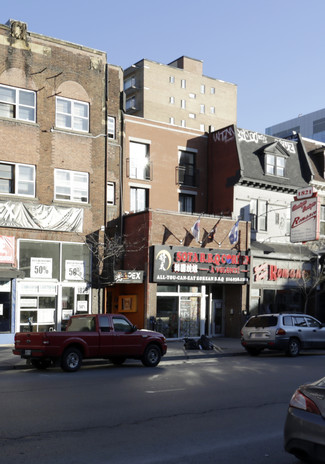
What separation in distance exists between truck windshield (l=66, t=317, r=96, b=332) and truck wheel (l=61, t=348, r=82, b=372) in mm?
821

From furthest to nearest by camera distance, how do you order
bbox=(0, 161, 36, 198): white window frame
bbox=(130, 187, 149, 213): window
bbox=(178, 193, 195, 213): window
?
1. bbox=(178, 193, 195, 213): window
2. bbox=(130, 187, 149, 213): window
3. bbox=(0, 161, 36, 198): white window frame

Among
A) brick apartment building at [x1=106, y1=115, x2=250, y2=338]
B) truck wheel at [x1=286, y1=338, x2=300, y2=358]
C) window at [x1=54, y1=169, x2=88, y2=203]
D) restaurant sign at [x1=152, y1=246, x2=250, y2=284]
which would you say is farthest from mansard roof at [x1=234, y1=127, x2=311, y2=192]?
truck wheel at [x1=286, y1=338, x2=300, y2=358]

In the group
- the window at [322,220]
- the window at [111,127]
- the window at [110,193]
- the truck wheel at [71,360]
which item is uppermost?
the window at [111,127]

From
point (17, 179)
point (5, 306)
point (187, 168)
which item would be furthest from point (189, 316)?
point (17, 179)

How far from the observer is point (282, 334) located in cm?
2091

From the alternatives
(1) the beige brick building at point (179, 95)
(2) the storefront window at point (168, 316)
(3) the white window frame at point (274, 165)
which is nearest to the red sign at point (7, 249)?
(2) the storefront window at point (168, 316)

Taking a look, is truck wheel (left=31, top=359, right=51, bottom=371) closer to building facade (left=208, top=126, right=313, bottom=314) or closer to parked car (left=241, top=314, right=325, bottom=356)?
parked car (left=241, top=314, right=325, bottom=356)

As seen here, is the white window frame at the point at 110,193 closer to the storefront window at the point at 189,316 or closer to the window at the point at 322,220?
the storefront window at the point at 189,316

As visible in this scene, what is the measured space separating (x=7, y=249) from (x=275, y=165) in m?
17.0

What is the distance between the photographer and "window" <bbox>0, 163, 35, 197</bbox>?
24.0m

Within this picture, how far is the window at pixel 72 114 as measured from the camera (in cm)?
2572

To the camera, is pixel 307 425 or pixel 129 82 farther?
pixel 129 82

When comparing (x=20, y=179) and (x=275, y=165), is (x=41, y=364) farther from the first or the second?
(x=275, y=165)

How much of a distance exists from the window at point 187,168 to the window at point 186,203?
739mm
